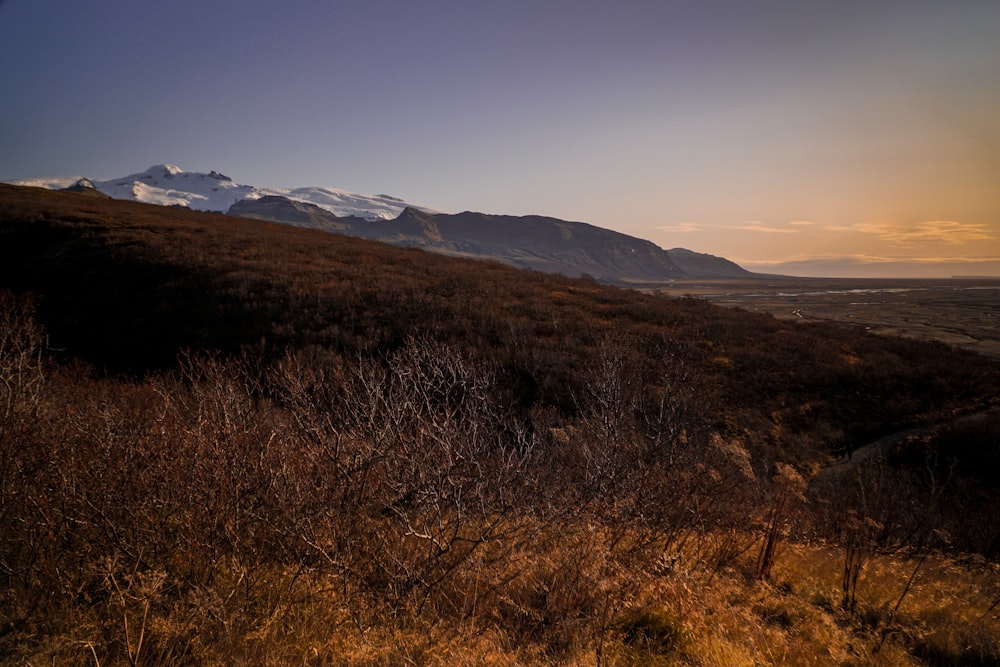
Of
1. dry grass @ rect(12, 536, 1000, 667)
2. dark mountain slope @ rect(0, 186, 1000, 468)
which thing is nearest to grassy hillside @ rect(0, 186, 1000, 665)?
dry grass @ rect(12, 536, 1000, 667)

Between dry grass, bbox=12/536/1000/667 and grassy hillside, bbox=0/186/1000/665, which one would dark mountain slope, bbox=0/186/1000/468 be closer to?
grassy hillside, bbox=0/186/1000/665

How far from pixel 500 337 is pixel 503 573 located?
1253cm

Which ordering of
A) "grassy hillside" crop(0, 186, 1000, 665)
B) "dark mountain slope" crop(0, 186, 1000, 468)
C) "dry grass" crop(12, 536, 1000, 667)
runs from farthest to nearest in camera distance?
1. "dark mountain slope" crop(0, 186, 1000, 468)
2. "grassy hillside" crop(0, 186, 1000, 665)
3. "dry grass" crop(12, 536, 1000, 667)

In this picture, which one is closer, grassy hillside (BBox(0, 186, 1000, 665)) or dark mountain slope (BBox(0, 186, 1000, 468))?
grassy hillside (BBox(0, 186, 1000, 665))

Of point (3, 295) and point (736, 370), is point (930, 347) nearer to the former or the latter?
point (736, 370)

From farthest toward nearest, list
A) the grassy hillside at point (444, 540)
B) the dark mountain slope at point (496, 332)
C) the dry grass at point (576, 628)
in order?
the dark mountain slope at point (496, 332)
the grassy hillside at point (444, 540)
the dry grass at point (576, 628)

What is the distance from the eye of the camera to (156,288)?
750 inches

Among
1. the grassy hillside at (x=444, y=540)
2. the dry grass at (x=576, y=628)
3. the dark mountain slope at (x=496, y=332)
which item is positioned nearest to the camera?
the dry grass at (x=576, y=628)

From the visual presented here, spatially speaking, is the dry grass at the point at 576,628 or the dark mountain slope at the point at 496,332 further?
the dark mountain slope at the point at 496,332

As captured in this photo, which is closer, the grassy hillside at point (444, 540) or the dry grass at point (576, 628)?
the dry grass at point (576, 628)

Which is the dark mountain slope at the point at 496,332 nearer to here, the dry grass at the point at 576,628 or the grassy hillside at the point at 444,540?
the grassy hillside at the point at 444,540

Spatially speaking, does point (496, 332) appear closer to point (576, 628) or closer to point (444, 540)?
point (444, 540)

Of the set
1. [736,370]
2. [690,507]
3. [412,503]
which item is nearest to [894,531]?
[690,507]

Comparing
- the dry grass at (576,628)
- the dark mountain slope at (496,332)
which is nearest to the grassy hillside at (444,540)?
the dry grass at (576,628)
